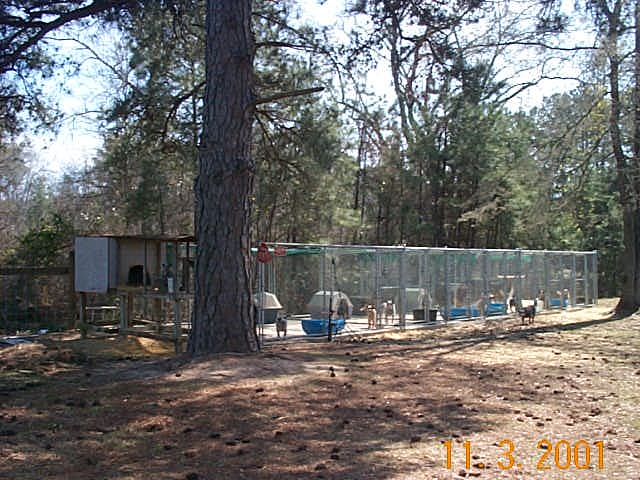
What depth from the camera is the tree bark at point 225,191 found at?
403 inches

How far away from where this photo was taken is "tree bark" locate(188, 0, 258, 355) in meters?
10.2

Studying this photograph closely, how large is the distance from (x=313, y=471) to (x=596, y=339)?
467 inches

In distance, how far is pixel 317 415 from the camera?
7156mm

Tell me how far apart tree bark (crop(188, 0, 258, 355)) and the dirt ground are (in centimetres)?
62

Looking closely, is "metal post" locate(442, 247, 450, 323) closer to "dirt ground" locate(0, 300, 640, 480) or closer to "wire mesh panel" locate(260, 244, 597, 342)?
"wire mesh panel" locate(260, 244, 597, 342)

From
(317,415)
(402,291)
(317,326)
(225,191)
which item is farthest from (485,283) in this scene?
(317,415)

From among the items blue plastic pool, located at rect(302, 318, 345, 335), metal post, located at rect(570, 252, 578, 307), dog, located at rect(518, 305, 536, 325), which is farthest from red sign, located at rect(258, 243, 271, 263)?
metal post, located at rect(570, 252, 578, 307)

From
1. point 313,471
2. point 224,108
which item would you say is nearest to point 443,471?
point 313,471

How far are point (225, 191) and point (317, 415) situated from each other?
4.21 metres

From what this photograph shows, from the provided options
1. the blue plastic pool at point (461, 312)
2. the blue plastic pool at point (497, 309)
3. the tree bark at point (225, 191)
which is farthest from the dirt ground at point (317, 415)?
the blue plastic pool at point (497, 309)

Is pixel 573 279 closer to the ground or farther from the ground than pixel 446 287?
farther from the ground

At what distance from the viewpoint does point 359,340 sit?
14.4 metres

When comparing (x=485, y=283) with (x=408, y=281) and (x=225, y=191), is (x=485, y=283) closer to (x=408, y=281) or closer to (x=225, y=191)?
(x=408, y=281)

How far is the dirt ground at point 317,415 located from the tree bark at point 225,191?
0.62 metres
